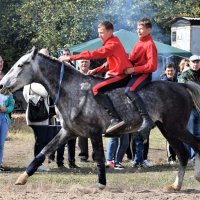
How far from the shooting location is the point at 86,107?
8812 millimetres

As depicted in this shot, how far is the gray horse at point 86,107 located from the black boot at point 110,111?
0.06m

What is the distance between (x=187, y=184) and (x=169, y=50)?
541 inches

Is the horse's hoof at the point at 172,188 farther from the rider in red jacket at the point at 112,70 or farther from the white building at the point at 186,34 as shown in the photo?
the white building at the point at 186,34

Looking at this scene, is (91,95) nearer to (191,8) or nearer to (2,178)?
(2,178)

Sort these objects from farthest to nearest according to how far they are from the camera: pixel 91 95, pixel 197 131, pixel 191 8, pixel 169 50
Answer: pixel 191 8, pixel 169 50, pixel 197 131, pixel 91 95

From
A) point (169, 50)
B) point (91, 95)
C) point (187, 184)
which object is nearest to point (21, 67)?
point (91, 95)

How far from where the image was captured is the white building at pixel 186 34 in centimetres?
4078

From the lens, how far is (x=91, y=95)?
8875mm

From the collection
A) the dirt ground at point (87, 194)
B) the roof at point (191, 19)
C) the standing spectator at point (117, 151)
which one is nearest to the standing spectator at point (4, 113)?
the standing spectator at point (117, 151)

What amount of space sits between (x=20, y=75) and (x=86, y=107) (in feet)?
3.55

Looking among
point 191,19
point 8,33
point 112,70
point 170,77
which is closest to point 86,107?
point 112,70

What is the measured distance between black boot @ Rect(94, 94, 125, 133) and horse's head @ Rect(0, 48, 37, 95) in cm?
106

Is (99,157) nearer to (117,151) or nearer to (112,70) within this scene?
(112,70)

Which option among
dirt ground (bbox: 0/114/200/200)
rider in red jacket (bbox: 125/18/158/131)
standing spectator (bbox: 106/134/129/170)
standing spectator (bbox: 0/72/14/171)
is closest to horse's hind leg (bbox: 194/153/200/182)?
dirt ground (bbox: 0/114/200/200)
